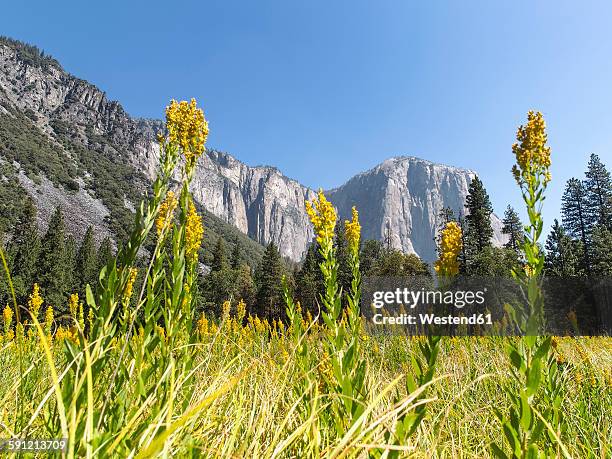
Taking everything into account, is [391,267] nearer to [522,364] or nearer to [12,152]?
[522,364]

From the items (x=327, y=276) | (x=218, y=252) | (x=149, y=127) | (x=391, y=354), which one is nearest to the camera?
(x=327, y=276)

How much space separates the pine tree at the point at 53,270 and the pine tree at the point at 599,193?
57.0 metres

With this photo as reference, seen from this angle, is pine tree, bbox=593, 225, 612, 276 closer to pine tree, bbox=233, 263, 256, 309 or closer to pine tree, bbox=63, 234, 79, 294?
pine tree, bbox=233, 263, 256, 309

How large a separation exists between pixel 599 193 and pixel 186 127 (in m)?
51.8

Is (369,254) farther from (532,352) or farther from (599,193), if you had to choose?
(532,352)

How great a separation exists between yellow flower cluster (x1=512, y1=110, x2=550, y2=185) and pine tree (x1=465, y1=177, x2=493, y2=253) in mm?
34633

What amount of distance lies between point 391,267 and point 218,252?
21.8 meters

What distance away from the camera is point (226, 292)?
4538 centimetres

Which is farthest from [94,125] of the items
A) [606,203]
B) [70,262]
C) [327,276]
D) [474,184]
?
[327,276]

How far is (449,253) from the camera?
2.32 m

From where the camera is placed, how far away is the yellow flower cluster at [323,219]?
289cm

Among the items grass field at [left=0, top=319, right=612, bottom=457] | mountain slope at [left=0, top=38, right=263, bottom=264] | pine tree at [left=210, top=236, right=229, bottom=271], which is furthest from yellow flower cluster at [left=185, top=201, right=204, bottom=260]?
pine tree at [left=210, top=236, right=229, bottom=271]

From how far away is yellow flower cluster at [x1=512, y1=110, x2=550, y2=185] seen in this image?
2467 mm

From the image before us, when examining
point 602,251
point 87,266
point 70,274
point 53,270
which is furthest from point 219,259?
point 602,251
